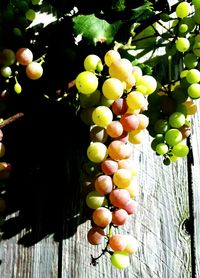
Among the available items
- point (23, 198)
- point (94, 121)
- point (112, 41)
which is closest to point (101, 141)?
point (94, 121)

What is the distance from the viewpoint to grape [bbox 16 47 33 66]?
1.22 m

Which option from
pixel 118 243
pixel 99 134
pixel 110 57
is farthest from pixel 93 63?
pixel 118 243

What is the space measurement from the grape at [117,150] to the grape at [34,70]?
0.22 metres

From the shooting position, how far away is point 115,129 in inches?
44.8

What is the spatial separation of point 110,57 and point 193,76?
184mm

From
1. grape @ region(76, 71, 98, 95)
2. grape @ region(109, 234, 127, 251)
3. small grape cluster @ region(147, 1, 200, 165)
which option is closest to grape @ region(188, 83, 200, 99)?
small grape cluster @ region(147, 1, 200, 165)

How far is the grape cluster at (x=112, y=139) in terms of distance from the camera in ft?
3.74

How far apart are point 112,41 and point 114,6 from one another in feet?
0.24

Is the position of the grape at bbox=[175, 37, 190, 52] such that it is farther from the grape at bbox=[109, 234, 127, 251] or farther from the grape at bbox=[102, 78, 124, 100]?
the grape at bbox=[109, 234, 127, 251]

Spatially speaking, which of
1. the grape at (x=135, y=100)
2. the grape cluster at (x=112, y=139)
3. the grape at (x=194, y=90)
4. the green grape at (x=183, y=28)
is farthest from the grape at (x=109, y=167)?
the green grape at (x=183, y=28)

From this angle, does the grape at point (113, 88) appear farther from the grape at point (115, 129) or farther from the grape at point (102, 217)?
the grape at point (102, 217)

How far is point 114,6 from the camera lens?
1252 millimetres

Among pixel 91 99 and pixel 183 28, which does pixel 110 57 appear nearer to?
pixel 91 99

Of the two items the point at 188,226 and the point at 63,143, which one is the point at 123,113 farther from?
the point at 188,226
